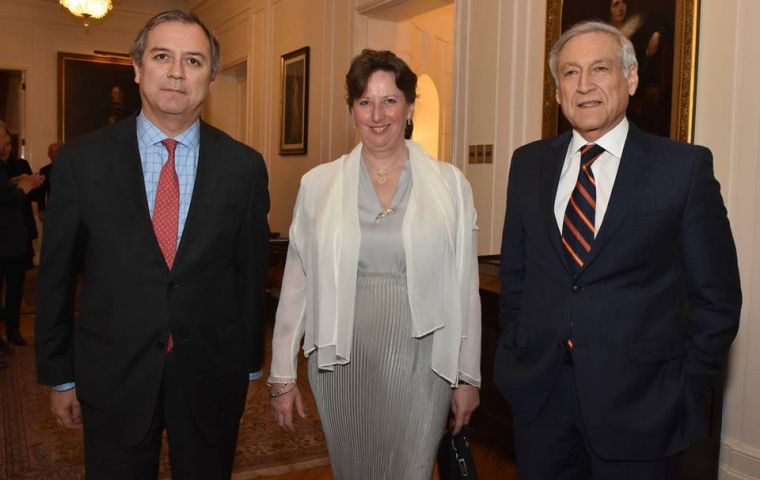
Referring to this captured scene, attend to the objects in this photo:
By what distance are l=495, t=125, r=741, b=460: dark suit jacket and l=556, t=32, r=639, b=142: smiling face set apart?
3.9 inches

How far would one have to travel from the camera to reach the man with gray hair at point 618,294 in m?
1.83

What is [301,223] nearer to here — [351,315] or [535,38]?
[351,315]

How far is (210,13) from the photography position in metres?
10.7

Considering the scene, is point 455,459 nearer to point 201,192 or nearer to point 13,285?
point 201,192

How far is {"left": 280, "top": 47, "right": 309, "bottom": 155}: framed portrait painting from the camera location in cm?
781

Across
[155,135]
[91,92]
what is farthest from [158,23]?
[91,92]

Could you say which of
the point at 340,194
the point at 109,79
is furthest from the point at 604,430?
the point at 109,79

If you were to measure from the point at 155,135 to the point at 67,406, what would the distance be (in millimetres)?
795

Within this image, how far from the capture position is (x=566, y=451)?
1963 mm

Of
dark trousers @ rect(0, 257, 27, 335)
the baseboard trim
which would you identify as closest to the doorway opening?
dark trousers @ rect(0, 257, 27, 335)

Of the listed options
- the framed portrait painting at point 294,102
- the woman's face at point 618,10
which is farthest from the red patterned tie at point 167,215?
the framed portrait painting at point 294,102

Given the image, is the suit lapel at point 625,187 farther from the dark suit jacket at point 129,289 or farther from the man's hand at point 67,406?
the man's hand at point 67,406

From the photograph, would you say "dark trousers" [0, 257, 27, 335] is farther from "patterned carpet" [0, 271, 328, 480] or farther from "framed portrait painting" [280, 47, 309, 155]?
"framed portrait painting" [280, 47, 309, 155]

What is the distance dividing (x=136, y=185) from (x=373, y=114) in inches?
29.4
